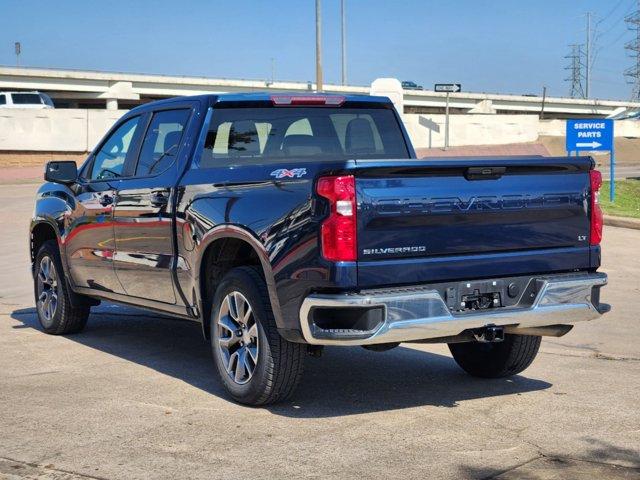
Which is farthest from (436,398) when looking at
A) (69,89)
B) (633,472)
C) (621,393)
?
(69,89)

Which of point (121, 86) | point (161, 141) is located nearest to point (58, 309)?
point (161, 141)

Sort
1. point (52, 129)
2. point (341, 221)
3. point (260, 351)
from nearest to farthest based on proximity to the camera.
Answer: point (341, 221)
point (260, 351)
point (52, 129)

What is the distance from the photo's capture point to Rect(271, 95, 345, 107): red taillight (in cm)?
731

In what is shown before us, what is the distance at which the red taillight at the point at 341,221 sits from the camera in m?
5.39

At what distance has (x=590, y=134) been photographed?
74.1 ft

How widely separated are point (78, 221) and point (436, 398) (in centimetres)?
340

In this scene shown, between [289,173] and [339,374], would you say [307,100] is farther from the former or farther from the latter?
[339,374]

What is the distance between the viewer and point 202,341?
8.73 metres

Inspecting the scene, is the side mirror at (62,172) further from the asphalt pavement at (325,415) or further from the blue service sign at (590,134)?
the blue service sign at (590,134)

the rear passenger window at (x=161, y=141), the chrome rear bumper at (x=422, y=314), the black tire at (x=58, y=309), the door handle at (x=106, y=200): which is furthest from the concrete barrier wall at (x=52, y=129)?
the chrome rear bumper at (x=422, y=314)

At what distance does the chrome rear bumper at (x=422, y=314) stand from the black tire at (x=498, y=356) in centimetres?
78

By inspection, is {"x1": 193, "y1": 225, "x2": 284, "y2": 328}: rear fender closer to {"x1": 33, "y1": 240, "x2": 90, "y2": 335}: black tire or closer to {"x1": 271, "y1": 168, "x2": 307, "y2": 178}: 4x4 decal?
{"x1": 271, "y1": 168, "x2": 307, "y2": 178}: 4x4 decal

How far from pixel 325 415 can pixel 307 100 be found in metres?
2.44

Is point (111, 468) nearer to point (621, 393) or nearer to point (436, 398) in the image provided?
point (436, 398)
